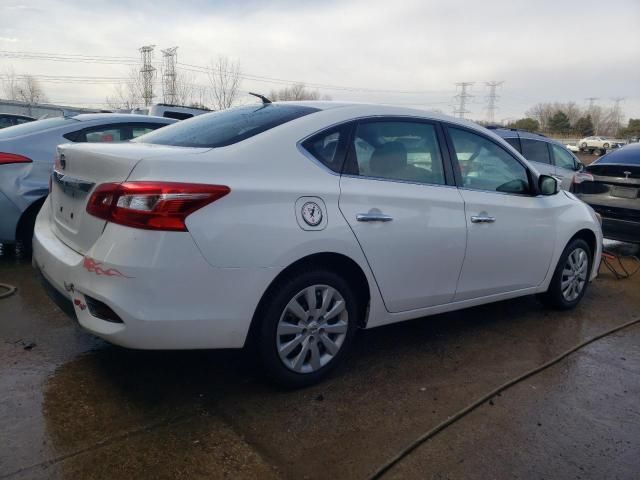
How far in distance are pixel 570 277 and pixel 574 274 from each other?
A: 60 mm

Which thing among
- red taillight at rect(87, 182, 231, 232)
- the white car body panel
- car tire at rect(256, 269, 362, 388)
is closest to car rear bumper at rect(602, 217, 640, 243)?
the white car body panel

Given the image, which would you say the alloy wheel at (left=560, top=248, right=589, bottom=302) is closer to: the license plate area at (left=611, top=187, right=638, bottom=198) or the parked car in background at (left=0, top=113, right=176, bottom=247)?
the license plate area at (left=611, top=187, right=638, bottom=198)

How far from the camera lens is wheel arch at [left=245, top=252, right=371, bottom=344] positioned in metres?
2.82

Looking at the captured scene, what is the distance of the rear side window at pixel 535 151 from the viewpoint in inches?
359

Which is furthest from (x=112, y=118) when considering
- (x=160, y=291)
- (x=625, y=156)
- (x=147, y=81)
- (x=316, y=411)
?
(x=147, y=81)

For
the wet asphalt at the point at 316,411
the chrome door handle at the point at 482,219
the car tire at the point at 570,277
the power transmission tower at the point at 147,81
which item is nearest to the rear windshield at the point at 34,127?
the wet asphalt at the point at 316,411

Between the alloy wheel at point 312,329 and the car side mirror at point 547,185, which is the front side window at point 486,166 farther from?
the alloy wheel at point 312,329

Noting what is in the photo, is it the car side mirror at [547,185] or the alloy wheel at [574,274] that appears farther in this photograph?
the alloy wheel at [574,274]

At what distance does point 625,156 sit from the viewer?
23.0 ft

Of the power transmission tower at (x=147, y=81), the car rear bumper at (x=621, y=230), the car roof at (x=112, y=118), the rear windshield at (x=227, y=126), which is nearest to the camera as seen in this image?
the rear windshield at (x=227, y=126)

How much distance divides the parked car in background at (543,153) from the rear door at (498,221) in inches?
196

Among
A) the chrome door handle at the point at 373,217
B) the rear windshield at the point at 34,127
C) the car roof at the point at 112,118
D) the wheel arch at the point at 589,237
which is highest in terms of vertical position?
the car roof at the point at 112,118

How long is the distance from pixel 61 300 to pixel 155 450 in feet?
3.13

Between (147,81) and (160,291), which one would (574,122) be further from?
(160,291)
